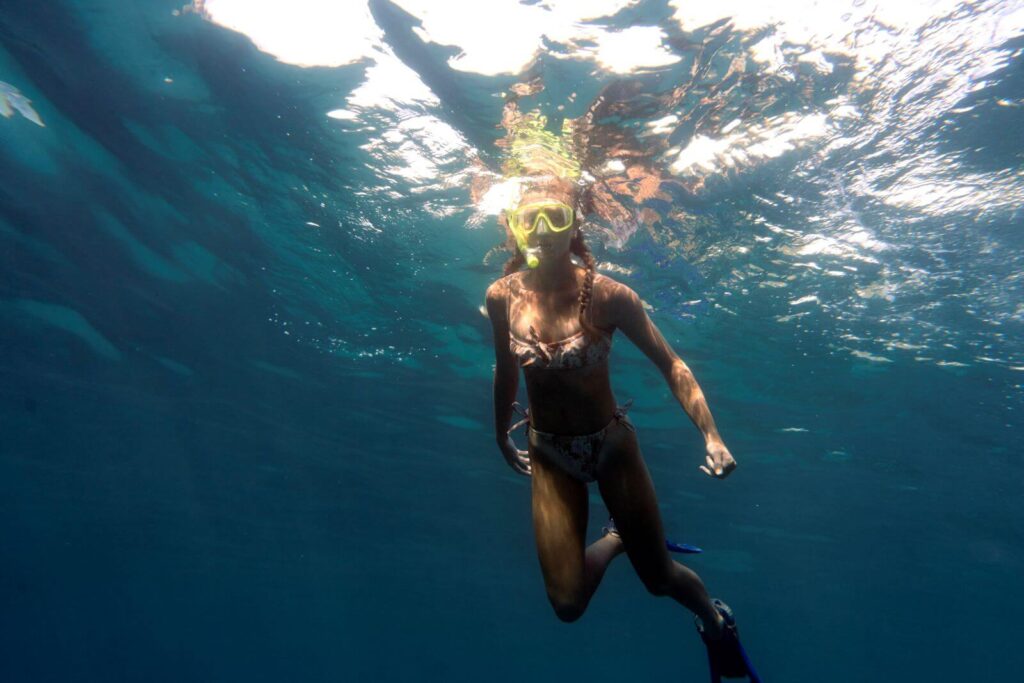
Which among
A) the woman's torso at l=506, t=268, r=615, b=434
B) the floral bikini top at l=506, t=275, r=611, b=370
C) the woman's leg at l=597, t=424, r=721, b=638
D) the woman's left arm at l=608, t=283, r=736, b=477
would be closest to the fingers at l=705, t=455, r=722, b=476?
the woman's left arm at l=608, t=283, r=736, b=477

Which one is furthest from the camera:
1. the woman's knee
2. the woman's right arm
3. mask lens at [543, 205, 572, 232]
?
the woman's right arm

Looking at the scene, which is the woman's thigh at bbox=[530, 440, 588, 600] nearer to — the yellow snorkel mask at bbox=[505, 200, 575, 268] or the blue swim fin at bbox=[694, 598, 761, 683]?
the blue swim fin at bbox=[694, 598, 761, 683]

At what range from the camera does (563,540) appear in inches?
193

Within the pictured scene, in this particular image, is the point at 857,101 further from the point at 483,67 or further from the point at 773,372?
the point at 773,372

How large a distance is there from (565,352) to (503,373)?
1046 mm

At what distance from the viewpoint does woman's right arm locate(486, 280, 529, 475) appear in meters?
5.57

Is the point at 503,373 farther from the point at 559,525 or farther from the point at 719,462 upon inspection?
the point at 719,462

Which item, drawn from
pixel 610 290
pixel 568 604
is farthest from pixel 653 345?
pixel 568 604

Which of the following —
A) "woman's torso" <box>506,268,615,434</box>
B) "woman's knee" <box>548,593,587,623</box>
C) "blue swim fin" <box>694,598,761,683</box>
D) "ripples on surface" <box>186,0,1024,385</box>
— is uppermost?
"ripples on surface" <box>186,0,1024,385</box>

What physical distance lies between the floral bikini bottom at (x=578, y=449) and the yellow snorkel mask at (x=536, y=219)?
5.04 feet

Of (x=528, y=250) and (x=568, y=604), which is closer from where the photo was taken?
(x=568, y=604)

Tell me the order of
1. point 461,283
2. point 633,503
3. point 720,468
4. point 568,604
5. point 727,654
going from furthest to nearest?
point 461,283 < point 727,654 < point 633,503 < point 568,604 < point 720,468

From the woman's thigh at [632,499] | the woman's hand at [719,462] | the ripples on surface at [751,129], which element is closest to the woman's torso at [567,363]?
the woman's thigh at [632,499]

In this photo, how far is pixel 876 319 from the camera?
45.0ft
